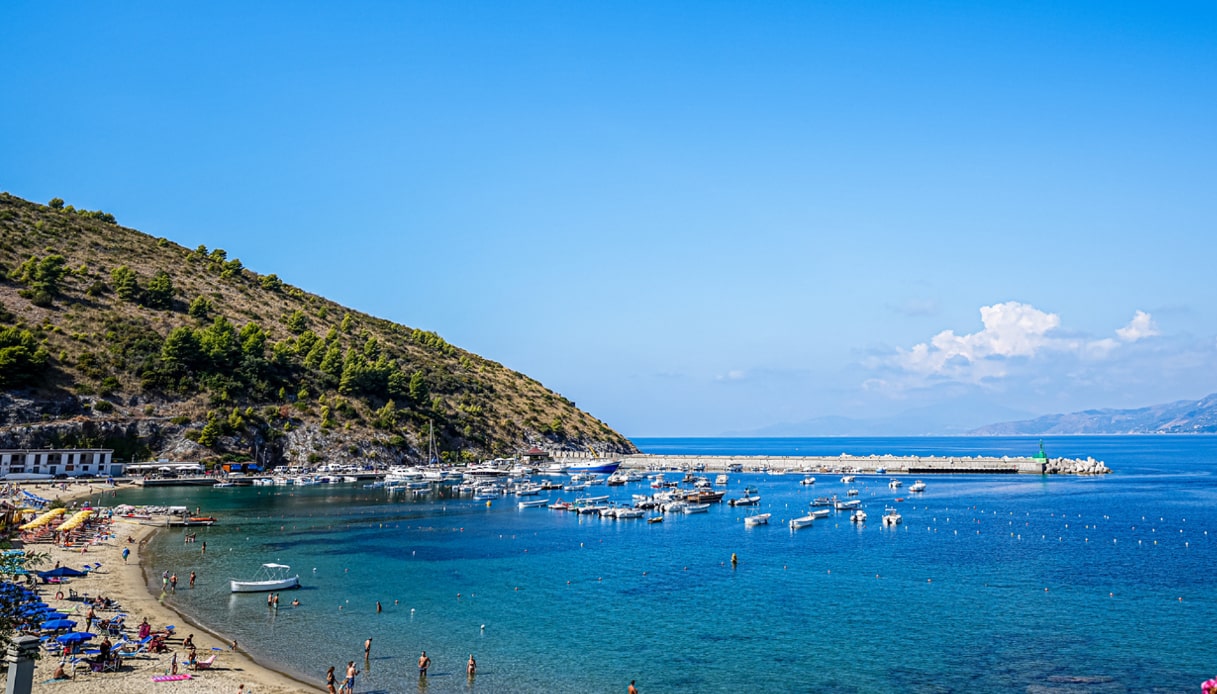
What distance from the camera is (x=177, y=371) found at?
463 feet

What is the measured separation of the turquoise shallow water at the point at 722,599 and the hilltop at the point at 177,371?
111 ft

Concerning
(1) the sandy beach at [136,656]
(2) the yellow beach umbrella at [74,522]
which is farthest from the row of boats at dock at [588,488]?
(1) the sandy beach at [136,656]

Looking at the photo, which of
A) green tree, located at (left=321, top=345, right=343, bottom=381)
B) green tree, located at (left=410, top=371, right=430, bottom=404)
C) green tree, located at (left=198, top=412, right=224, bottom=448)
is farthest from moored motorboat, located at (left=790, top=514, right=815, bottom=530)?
green tree, located at (left=321, top=345, right=343, bottom=381)

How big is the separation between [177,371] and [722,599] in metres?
123

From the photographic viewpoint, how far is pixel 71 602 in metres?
47.7

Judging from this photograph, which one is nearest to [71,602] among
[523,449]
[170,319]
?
[170,319]

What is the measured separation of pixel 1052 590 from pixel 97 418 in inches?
5272

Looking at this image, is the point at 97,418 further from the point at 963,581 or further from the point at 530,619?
the point at 963,581

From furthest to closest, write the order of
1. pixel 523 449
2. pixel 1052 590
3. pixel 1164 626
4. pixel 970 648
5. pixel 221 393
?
pixel 523 449 < pixel 221 393 < pixel 1052 590 < pixel 1164 626 < pixel 970 648

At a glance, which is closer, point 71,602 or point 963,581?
point 71,602

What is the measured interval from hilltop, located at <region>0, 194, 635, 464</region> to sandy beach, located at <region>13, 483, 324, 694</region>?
67.6 meters

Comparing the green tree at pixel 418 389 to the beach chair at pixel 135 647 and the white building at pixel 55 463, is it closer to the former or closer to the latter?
→ the white building at pixel 55 463

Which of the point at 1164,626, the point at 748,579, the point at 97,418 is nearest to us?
the point at 1164,626

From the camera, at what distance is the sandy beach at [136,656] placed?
3525cm
